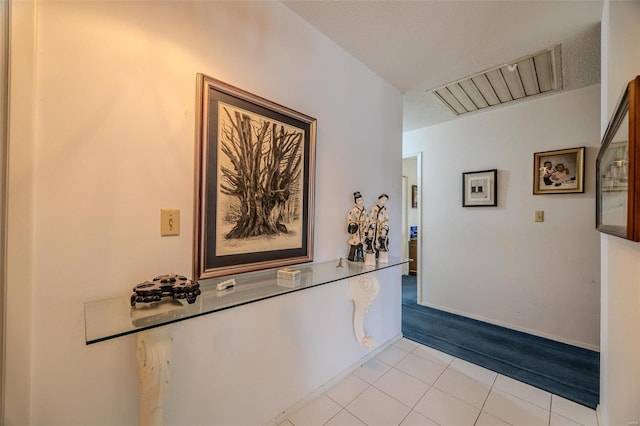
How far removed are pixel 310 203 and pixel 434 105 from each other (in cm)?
209

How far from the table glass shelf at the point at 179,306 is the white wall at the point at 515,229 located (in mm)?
2354

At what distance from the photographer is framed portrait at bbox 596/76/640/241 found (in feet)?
2.87

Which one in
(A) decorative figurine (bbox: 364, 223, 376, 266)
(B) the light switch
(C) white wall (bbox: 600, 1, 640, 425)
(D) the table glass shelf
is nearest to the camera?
(D) the table glass shelf

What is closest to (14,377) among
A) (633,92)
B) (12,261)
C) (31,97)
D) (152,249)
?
(12,261)

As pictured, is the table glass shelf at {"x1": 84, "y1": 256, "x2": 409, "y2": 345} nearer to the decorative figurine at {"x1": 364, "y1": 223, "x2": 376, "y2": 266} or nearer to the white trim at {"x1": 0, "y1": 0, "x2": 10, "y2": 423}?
the white trim at {"x1": 0, "y1": 0, "x2": 10, "y2": 423}

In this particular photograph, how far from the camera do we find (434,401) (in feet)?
5.47

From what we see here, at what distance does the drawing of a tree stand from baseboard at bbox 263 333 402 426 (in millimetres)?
1062

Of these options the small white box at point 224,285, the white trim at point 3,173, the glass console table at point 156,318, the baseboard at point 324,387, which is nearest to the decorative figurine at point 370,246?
the glass console table at point 156,318

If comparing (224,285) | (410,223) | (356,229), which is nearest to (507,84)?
(356,229)

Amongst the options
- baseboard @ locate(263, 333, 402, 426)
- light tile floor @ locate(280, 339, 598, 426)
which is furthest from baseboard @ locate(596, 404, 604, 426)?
baseboard @ locate(263, 333, 402, 426)

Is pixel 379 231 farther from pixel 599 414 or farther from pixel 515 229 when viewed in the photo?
pixel 515 229

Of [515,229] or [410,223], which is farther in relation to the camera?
[410,223]

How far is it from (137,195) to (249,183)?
0.49 metres

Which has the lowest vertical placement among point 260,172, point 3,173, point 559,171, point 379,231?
point 379,231
